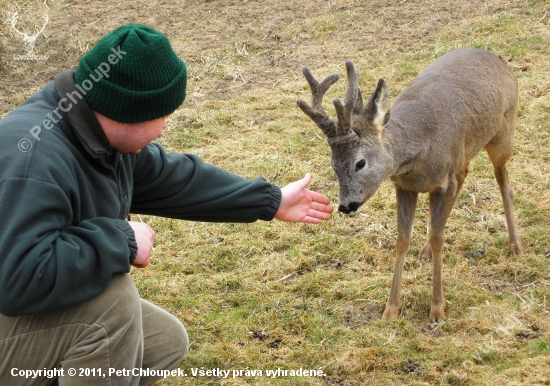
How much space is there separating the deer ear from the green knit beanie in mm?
2067

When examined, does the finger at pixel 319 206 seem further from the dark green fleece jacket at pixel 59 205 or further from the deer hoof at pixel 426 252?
the deer hoof at pixel 426 252

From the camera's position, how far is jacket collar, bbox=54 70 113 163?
2.89m

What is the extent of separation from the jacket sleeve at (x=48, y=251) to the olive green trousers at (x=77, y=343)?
0.12 m

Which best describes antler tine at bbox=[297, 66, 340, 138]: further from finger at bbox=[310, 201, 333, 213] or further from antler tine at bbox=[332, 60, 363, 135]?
finger at bbox=[310, 201, 333, 213]

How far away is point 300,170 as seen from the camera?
705cm

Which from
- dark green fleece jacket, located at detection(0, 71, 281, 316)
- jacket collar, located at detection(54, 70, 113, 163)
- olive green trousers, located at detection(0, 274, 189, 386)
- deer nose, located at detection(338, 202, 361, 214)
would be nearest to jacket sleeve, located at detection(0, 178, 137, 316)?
dark green fleece jacket, located at detection(0, 71, 281, 316)

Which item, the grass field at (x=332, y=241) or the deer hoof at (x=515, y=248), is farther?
the deer hoof at (x=515, y=248)

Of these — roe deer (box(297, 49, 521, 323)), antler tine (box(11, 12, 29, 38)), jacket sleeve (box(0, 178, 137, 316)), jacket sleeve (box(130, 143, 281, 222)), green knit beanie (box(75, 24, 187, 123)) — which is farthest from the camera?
antler tine (box(11, 12, 29, 38))

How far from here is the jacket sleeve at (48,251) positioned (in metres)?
2.58

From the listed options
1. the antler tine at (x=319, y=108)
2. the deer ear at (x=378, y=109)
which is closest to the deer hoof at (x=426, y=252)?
the deer ear at (x=378, y=109)

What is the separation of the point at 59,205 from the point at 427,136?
3.06m

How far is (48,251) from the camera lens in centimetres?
262

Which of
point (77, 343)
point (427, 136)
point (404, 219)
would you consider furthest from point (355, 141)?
point (77, 343)

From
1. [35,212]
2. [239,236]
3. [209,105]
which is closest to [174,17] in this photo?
[209,105]
